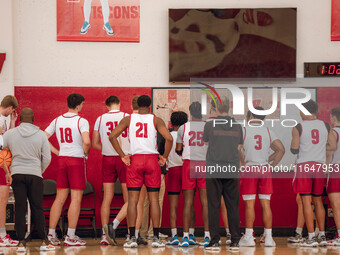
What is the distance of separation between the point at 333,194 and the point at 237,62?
2641 mm

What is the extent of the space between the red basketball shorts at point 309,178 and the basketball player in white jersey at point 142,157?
1764 millimetres

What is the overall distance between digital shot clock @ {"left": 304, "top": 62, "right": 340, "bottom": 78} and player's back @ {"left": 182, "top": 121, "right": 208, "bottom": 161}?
249cm

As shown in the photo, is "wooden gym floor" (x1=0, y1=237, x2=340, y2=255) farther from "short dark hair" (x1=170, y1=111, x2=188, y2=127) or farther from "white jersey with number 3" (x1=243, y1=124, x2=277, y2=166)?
"short dark hair" (x1=170, y1=111, x2=188, y2=127)

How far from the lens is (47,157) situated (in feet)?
22.9

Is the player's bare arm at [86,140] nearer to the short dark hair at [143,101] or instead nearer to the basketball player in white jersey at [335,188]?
the short dark hair at [143,101]

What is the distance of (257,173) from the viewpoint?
24.5 ft

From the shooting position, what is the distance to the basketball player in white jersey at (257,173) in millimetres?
7457

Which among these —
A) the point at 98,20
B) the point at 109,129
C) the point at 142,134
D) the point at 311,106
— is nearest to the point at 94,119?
the point at 109,129

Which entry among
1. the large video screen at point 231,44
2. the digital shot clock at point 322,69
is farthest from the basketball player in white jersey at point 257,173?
the digital shot clock at point 322,69

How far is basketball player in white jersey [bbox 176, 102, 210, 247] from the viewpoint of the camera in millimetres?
7509

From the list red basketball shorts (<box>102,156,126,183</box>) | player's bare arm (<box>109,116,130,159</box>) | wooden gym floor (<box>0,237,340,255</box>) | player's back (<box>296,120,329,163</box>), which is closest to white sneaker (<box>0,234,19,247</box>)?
wooden gym floor (<box>0,237,340,255</box>)

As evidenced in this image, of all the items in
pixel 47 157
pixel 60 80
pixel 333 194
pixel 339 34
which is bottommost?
pixel 333 194

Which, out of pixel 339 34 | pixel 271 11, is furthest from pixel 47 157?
pixel 339 34

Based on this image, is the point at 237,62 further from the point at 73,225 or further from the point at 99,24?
the point at 73,225
